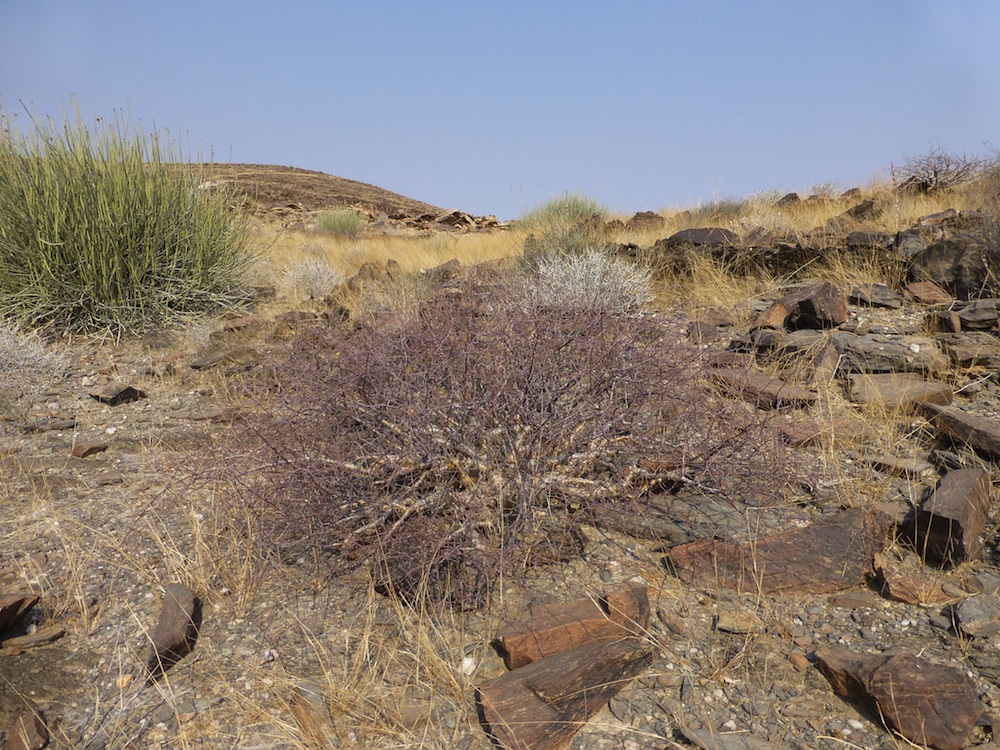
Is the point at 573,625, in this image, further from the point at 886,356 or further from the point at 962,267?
the point at 962,267

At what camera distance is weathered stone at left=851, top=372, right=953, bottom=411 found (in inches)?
163

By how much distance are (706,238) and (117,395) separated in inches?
224

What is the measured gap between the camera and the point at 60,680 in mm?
2443

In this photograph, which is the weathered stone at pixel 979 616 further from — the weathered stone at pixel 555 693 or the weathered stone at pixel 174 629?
the weathered stone at pixel 174 629

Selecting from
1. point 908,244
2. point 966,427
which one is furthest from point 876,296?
point 966,427

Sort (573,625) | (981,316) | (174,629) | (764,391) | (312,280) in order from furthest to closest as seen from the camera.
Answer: (312,280) < (981,316) < (764,391) < (174,629) < (573,625)

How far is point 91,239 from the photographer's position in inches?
295

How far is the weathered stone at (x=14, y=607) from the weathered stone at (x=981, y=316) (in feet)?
18.7

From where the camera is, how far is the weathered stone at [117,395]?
19.3ft

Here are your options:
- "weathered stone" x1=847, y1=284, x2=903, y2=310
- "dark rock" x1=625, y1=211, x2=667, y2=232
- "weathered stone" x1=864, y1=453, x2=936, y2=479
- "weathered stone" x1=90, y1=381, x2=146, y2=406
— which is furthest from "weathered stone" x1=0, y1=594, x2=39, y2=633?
"dark rock" x1=625, y1=211, x2=667, y2=232

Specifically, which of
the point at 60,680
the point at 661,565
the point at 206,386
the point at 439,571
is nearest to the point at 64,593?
the point at 60,680

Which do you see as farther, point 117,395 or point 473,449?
point 117,395

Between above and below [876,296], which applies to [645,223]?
above

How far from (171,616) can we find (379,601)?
2.33 ft
